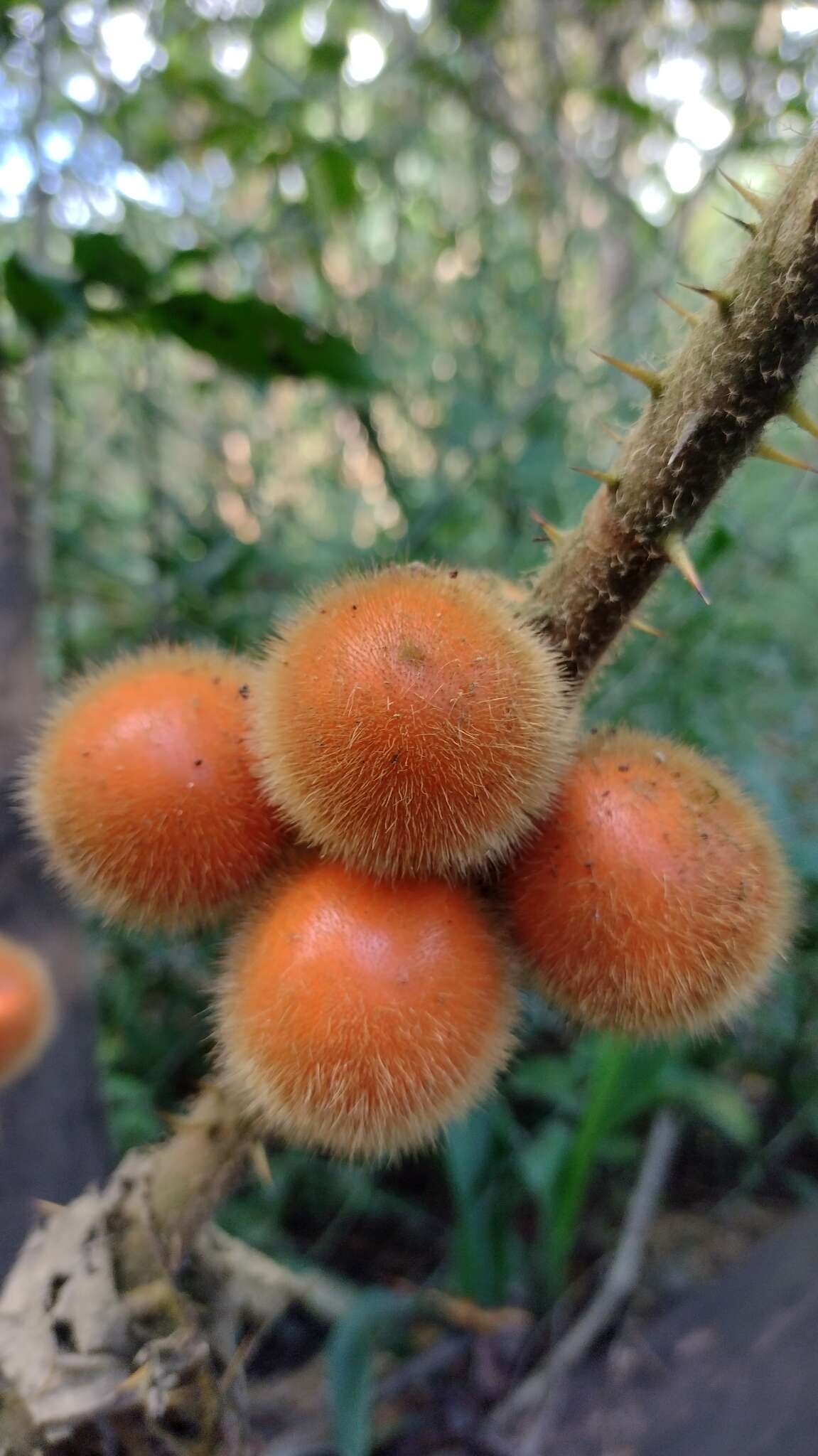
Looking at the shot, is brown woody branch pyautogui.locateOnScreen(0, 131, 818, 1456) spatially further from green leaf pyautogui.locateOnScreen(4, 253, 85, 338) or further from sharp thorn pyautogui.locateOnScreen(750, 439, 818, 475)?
green leaf pyautogui.locateOnScreen(4, 253, 85, 338)

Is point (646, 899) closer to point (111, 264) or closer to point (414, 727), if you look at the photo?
point (414, 727)

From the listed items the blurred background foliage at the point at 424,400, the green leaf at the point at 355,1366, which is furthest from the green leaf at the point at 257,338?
the green leaf at the point at 355,1366

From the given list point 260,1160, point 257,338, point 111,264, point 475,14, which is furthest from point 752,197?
point 475,14

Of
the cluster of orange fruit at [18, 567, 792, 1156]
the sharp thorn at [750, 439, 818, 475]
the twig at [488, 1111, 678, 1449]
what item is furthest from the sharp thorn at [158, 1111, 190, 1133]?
the twig at [488, 1111, 678, 1449]

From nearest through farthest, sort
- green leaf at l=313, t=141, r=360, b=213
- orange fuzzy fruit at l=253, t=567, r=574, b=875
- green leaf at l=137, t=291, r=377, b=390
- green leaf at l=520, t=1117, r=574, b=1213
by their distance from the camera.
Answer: orange fuzzy fruit at l=253, t=567, r=574, b=875 < green leaf at l=137, t=291, r=377, b=390 < green leaf at l=520, t=1117, r=574, b=1213 < green leaf at l=313, t=141, r=360, b=213

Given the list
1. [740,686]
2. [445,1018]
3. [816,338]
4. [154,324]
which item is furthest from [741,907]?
[740,686]

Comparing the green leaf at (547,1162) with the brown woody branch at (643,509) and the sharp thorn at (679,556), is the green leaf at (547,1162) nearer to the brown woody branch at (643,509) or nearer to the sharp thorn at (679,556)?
the brown woody branch at (643,509)

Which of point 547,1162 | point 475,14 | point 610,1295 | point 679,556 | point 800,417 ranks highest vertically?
point 475,14
